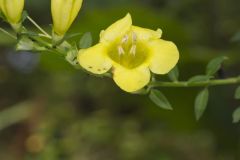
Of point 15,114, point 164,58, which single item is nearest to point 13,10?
point 164,58

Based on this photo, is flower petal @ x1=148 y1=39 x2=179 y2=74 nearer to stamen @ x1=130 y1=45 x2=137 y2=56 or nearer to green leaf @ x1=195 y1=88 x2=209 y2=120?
stamen @ x1=130 y1=45 x2=137 y2=56

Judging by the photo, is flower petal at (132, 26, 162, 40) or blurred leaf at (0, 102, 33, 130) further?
blurred leaf at (0, 102, 33, 130)

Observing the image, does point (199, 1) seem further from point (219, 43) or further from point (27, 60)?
point (27, 60)

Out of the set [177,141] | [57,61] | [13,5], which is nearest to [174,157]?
[177,141]

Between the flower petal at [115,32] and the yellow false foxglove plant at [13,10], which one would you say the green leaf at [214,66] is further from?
the yellow false foxglove plant at [13,10]

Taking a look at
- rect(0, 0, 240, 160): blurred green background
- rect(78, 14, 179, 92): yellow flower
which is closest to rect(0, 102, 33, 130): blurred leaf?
rect(0, 0, 240, 160): blurred green background

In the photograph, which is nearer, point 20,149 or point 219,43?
point 219,43
